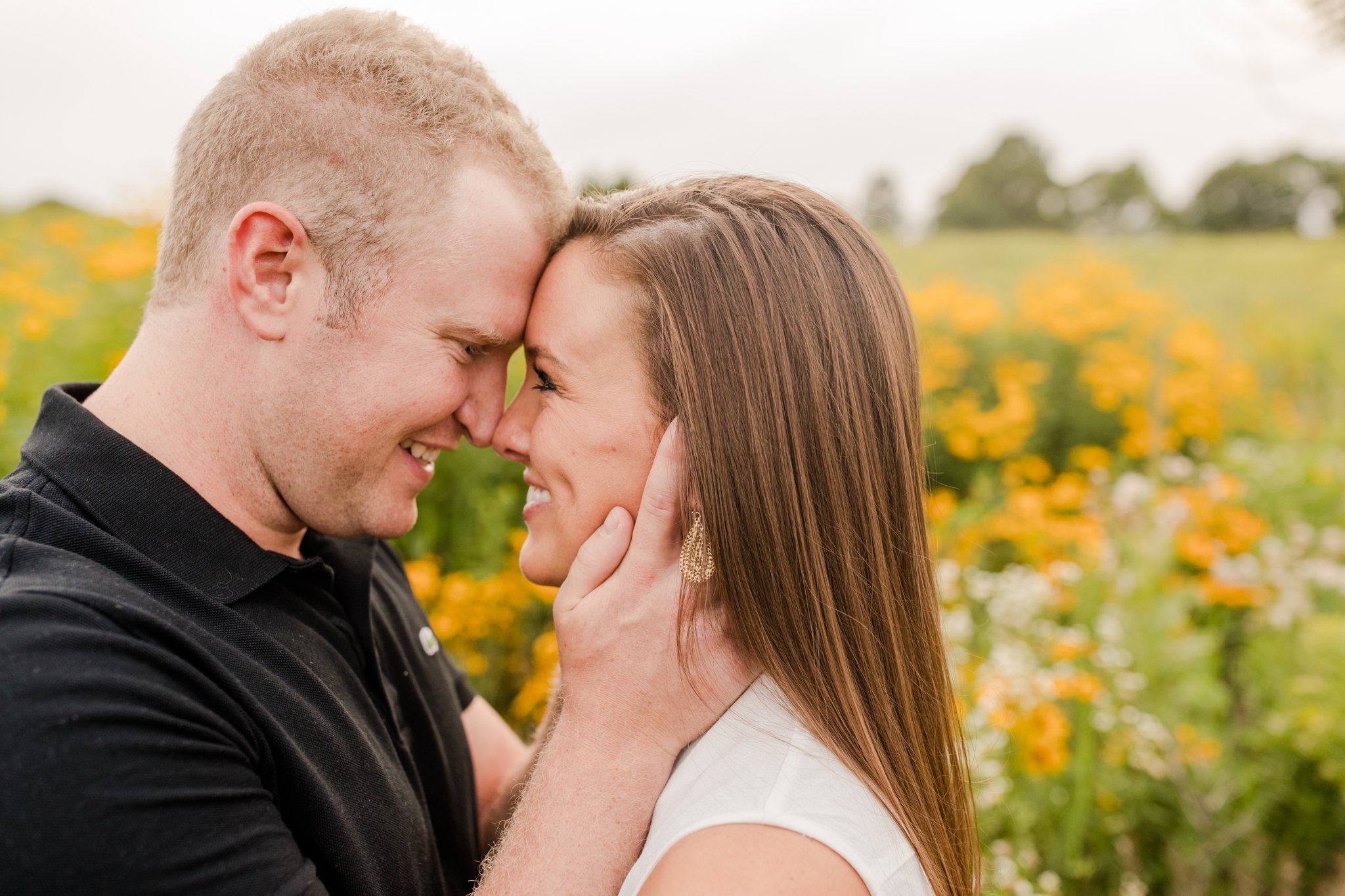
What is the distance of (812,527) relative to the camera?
4.88 feet

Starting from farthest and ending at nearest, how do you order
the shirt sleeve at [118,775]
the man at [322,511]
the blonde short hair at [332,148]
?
1. the blonde short hair at [332,148]
2. the man at [322,511]
3. the shirt sleeve at [118,775]

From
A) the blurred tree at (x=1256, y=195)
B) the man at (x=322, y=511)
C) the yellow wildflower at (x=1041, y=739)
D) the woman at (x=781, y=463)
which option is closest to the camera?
the man at (x=322, y=511)

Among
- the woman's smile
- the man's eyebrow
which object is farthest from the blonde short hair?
the woman's smile

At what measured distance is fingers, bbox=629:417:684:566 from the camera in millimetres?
1481

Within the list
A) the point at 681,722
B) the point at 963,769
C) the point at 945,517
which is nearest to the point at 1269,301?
the point at 945,517

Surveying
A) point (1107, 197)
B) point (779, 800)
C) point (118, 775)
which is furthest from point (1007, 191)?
point (118, 775)

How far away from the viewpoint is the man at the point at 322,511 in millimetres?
1167

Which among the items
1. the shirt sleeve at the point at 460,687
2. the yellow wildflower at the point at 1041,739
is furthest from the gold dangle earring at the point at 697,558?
the yellow wildflower at the point at 1041,739

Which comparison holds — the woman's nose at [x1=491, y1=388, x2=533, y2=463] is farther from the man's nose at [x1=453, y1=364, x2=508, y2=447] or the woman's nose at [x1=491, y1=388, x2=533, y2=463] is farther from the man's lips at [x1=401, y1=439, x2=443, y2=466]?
the man's lips at [x1=401, y1=439, x2=443, y2=466]

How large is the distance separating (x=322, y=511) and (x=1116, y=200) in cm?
4004

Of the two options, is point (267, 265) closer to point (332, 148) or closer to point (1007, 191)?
point (332, 148)

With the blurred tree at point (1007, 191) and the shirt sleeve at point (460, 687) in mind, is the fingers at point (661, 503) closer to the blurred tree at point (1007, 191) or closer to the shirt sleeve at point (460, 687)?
the shirt sleeve at point (460, 687)

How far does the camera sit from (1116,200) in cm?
3484

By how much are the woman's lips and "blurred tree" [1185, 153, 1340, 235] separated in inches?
1212
